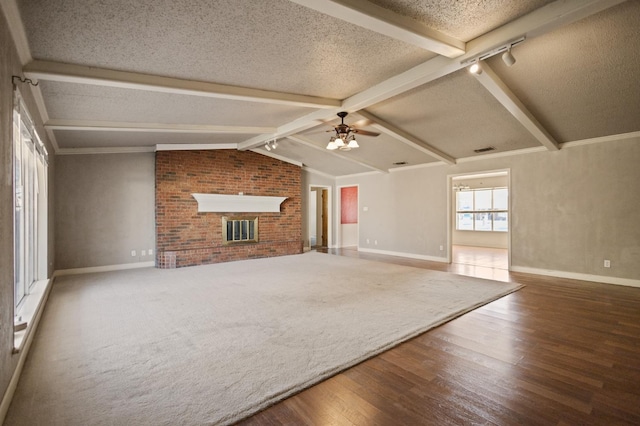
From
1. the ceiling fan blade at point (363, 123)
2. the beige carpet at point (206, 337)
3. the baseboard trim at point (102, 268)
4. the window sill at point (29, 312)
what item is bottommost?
the beige carpet at point (206, 337)

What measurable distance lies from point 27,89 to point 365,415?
3987 mm

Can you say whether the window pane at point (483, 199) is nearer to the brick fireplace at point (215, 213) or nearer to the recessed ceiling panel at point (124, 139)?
the brick fireplace at point (215, 213)

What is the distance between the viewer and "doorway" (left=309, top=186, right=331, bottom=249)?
10070mm

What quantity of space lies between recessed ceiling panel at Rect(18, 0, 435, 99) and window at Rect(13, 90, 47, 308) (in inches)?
25.8

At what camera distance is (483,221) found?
10492 millimetres

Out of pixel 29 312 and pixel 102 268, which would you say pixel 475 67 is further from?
pixel 102 268

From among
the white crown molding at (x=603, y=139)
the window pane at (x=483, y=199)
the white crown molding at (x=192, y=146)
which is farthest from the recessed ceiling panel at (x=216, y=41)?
the window pane at (x=483, y=199)

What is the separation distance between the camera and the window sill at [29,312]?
230cm

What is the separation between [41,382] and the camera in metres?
2.05

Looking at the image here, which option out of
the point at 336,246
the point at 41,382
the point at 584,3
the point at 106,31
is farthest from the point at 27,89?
the point at 336,246

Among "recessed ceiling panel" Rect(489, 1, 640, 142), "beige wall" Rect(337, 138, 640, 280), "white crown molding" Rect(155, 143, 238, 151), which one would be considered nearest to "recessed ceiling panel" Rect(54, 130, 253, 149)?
"white crown molding" Rect(155, 143, 238, 151)

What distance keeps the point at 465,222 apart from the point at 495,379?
388 inches

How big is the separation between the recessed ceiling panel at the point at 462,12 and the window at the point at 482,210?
8557 mm

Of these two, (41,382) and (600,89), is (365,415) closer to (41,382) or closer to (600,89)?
(41,382)
